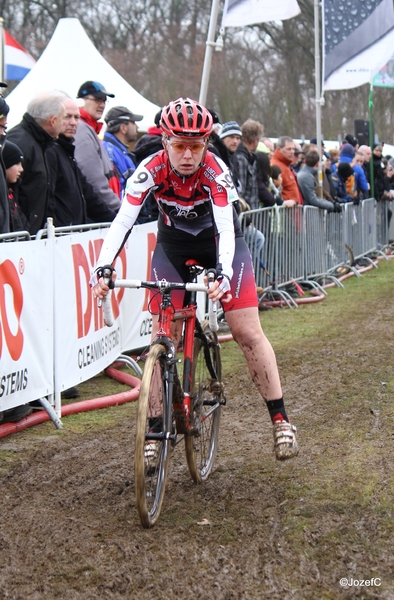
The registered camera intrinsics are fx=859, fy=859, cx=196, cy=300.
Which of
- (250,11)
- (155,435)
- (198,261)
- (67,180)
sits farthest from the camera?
(250,11)

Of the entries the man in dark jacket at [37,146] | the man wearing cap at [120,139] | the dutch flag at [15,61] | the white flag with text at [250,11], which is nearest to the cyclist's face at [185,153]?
the man in dark jacket at [37,146]

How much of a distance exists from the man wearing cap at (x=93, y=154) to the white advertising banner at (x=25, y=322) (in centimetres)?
203

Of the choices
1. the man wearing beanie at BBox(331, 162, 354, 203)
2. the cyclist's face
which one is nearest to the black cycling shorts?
the cyclist's face

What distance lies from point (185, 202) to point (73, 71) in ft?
41.7

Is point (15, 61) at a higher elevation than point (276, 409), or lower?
higher

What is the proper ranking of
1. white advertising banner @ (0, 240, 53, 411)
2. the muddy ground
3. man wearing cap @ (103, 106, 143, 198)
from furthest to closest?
man wearing cap @ (103, 106, 143, 198) < white advertising banner @ (0, 240, 53, 411) < the muddy ground

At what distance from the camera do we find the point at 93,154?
8484mm

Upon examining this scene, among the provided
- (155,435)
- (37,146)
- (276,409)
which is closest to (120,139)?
(37,146)

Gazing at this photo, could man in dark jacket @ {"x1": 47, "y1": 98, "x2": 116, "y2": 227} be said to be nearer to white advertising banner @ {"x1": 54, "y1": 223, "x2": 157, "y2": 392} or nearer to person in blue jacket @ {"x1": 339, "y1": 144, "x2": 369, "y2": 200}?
white advertising banner @ {"x1": 54, "y1": 223, "x2": 157, "y2": 392}

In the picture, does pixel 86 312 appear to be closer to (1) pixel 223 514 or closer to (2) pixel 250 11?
(1) pixel 223 514

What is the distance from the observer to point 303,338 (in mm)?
10039

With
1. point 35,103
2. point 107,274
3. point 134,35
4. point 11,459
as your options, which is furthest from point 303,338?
point 134,35

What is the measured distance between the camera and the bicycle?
415 cm

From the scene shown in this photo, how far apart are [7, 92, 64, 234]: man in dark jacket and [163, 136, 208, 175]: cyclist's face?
2785 millimetres
